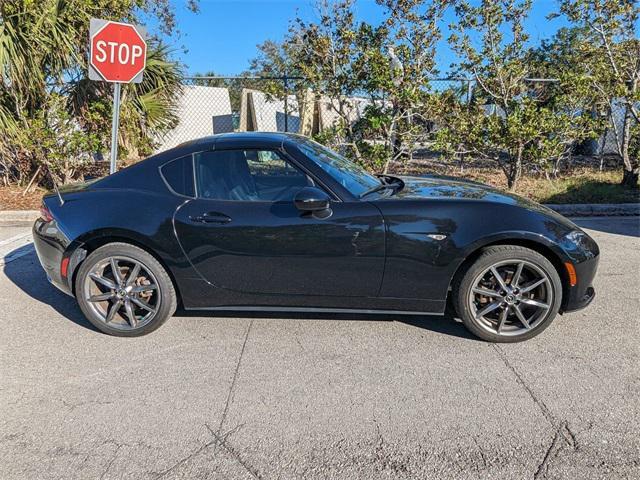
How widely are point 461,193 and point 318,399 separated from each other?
5.98 feet

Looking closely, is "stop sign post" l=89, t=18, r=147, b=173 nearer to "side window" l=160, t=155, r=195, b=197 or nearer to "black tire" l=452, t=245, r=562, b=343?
"side window" l=160, t=155, r=195, b=197

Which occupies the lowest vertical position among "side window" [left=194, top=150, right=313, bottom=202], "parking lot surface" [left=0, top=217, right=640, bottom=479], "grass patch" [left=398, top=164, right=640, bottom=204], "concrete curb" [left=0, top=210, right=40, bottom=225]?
"parking lot surface" [left=0, top=217, right=640, bottom=479]

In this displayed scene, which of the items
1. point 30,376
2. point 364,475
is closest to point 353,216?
point 364,475

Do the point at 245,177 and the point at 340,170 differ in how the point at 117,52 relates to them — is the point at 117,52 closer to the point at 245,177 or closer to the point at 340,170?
the point at 245,177

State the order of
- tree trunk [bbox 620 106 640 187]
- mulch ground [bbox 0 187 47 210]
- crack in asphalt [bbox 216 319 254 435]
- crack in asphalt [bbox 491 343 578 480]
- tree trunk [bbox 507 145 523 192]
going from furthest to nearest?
1. tree trunk [bbox 620 106 640 187]
2. tree trunk [bbox 507 145 523 192]
3. mulch ground [bbox 0 187 47 210]
4. crack in asphalt [bbox 216 319 254 435]
5. crack in asphalt [bbox 491 343 578 480]

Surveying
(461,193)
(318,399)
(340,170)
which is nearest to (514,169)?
(461,193)

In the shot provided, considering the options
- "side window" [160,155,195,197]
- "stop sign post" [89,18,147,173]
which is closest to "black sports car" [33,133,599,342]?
"side window" [160,155,195,197]

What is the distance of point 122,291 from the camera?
3.32 meters

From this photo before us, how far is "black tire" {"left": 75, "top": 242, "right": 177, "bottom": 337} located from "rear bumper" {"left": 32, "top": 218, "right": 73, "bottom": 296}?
18cm

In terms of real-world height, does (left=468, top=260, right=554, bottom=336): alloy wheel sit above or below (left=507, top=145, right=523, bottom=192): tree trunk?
below

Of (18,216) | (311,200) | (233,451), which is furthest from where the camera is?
(18,216)

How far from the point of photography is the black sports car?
119 inches

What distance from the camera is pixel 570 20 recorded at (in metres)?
7.48

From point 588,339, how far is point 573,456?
4.35 feet
